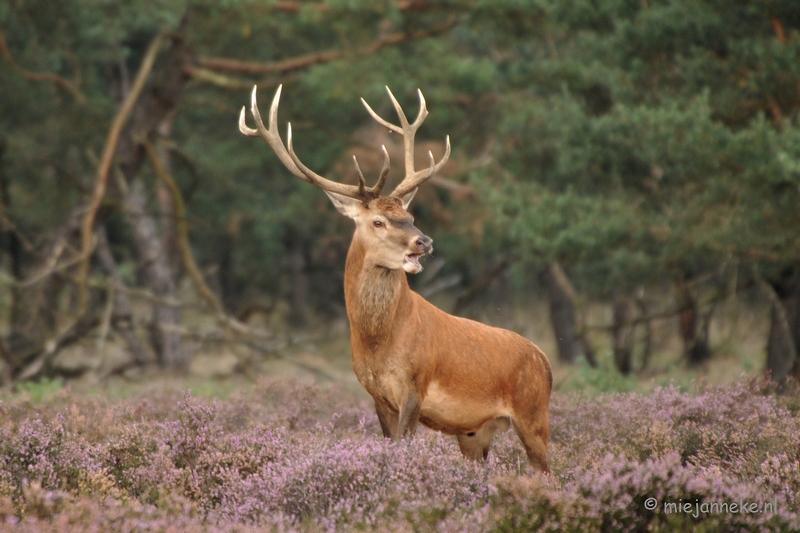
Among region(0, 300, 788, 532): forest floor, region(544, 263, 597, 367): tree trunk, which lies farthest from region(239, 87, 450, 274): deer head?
region(544, 263, 597, 367): tree trunk

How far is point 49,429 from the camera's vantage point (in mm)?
5828

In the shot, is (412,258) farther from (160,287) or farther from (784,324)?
(160,287)

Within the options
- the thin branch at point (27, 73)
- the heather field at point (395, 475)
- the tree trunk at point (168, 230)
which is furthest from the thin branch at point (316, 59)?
the heather field at point (395, 475)

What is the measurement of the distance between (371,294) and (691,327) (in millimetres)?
14363

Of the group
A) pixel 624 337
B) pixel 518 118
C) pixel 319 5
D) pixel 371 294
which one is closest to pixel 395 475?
pixel 371 294

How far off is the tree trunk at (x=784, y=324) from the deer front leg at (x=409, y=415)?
767cm

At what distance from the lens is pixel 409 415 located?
18.6ft

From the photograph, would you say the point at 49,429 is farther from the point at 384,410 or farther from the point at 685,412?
the point at 685,412

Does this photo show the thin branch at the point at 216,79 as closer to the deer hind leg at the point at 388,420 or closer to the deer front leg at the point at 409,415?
the deer hind leg at the point at 388,420

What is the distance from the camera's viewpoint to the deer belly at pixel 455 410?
5910mm

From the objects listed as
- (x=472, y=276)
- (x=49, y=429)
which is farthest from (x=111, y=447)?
(x=472, y=276)

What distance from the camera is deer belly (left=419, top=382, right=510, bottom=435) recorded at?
5910 millimetres

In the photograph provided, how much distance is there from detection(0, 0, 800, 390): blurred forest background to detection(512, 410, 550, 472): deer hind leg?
174 cm

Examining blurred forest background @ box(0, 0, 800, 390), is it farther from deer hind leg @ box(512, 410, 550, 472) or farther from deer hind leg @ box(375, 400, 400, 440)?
deer hind leg @ box(375, 400, 400, 440)
